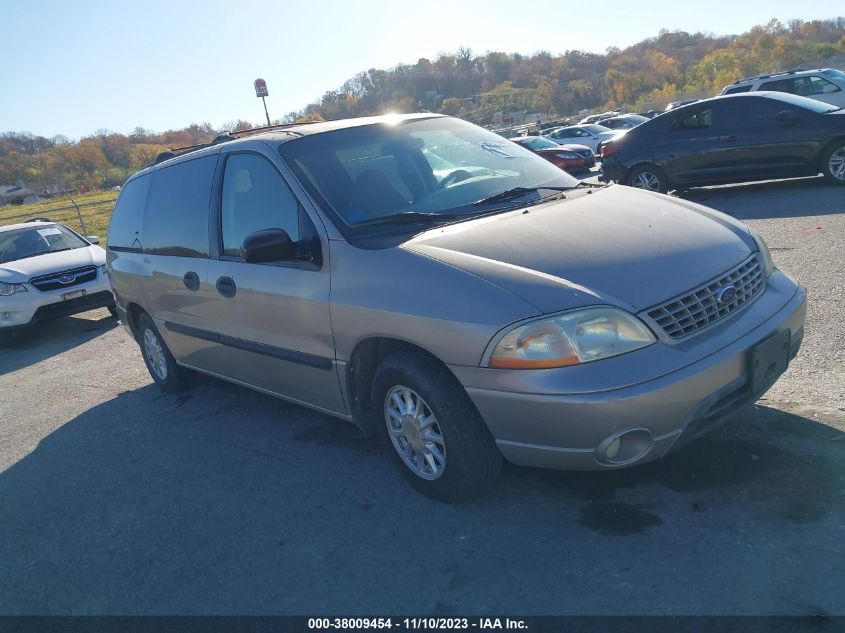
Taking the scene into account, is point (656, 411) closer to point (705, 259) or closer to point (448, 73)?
point (705, 259)

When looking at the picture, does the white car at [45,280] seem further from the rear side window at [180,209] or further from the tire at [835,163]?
the tire at [835,163]

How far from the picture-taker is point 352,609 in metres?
2.91

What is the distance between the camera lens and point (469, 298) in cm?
311

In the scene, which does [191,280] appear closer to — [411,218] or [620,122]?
[411,218]

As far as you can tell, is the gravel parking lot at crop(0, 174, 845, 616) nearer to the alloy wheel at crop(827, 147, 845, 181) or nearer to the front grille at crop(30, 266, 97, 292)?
the front grille at crop(30, 266, 97, 292)

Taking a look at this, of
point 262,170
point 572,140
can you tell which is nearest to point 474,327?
point 262,170

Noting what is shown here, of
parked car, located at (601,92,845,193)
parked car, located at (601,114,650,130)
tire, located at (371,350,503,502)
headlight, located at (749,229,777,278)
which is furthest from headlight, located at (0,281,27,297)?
parked car, located at (601,114,650,130)

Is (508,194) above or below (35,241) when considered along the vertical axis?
above

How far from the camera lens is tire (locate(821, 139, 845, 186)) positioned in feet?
34.5

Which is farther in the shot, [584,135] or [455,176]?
[584,135]

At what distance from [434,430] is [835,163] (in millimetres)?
9642

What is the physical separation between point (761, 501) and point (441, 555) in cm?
137

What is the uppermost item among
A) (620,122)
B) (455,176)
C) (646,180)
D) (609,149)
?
(455,176)

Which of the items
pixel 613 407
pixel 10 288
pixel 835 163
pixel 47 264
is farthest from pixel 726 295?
pixel 47 264
